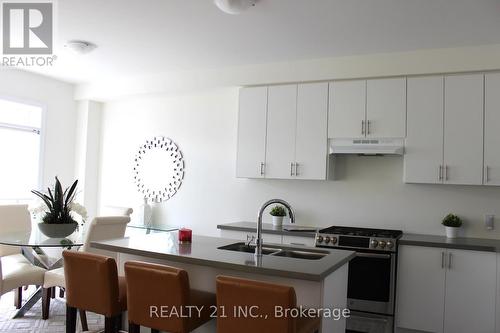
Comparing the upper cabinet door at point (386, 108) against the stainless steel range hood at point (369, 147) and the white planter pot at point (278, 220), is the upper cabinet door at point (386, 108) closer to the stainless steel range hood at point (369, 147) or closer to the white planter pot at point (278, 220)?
the stainless steel range hood at point (369, 147)

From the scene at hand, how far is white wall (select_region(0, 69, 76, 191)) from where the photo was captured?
513 cm

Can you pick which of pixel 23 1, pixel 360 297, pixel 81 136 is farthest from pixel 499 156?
pixel 81 136

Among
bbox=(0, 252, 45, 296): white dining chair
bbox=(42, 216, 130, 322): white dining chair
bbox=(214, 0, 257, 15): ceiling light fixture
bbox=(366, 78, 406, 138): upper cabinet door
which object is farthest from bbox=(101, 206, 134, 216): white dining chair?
bbox=(366, 78, 406, 138): upper cabinet door

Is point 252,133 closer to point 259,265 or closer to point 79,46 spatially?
point 79,46

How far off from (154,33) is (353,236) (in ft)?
8.27

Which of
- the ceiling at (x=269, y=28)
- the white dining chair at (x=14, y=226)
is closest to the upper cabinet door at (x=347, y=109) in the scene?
the ceiling at (x=269, y=28)

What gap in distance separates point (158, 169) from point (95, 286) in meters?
3.14

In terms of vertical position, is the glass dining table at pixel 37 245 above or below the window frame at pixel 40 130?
below

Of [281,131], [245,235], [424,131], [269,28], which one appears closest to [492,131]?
[424,131]

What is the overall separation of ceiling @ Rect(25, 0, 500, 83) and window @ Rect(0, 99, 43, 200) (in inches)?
50.1

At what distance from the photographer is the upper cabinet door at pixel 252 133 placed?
14.5ft

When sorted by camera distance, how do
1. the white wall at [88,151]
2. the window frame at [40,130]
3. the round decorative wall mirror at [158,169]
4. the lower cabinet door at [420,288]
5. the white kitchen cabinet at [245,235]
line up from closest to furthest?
the lower cabinet door at [420,288] < the white kitchen cabinet at [245,235] < the window frame at [40,130] < the round decorative wall mirror at [158,169] < the white wall at [88,151]

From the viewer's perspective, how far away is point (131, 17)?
3289 millimetres

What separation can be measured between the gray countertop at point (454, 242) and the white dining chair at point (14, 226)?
11.6 ft
